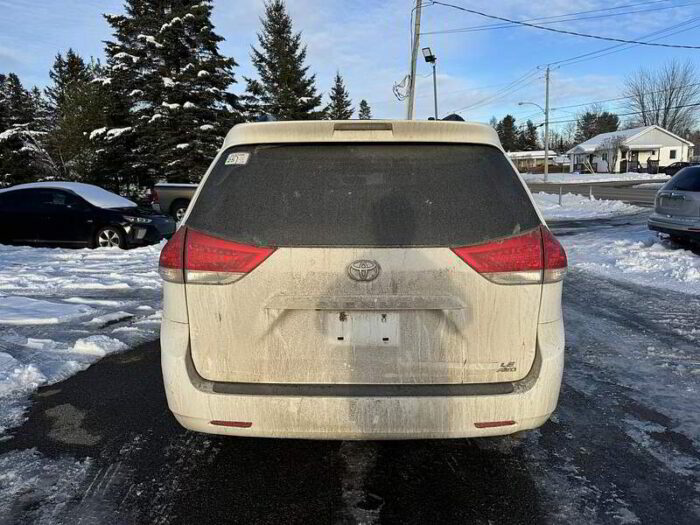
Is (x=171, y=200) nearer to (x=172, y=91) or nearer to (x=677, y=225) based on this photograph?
(x=172, y=91)

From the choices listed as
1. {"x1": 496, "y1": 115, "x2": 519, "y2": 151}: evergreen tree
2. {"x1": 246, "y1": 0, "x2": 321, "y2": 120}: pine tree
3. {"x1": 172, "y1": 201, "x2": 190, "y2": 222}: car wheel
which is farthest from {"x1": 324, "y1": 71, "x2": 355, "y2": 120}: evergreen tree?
{"x1": 496, "y1": 115, "x2": 519, "y2": 151}: evergreen tree

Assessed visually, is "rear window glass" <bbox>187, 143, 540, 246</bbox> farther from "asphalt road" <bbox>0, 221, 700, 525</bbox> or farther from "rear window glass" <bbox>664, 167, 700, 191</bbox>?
"rear window glass" <bbox>664, 167, 700, 191</bbox>

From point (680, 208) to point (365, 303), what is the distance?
30.1 feet

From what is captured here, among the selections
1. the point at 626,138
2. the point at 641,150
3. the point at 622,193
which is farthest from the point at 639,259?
the point at 641,150

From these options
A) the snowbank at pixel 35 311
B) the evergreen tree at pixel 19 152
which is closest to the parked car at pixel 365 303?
the snowbank at pixel 35 311

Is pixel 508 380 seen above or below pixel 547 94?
below

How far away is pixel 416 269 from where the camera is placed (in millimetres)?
2379

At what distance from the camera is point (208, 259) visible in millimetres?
2447

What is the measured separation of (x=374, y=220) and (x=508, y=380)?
3.17 ft

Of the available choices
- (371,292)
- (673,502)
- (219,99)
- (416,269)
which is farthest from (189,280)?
(219,99)

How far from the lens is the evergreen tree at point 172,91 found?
26000mm

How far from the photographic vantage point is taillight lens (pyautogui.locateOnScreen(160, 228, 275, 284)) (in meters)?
2.41

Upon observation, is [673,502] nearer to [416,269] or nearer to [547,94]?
[416,269]

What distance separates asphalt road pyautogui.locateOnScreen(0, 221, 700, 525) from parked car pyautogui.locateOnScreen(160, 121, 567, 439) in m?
0.44
